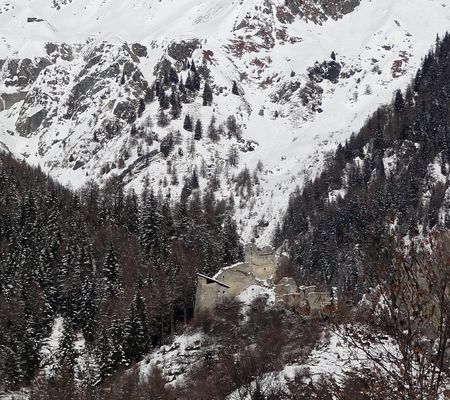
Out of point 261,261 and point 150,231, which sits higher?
point 150,231

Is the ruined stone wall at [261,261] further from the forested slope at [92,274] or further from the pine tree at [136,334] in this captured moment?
the pine tree at [136,334]

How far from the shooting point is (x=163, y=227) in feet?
301

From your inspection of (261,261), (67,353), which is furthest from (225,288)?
(67,353)

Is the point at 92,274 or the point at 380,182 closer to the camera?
the point at 92,274

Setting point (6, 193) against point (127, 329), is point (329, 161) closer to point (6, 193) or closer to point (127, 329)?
point (6, 193)

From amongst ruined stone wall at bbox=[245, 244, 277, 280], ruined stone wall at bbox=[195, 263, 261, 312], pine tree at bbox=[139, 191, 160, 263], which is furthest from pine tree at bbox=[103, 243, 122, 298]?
ruined stone wall at bbox=[245, 244, 277, 280]

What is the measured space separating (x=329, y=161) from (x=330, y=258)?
6660 centimetres

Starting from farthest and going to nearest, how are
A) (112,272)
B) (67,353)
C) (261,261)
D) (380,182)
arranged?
1. (380,182)
2. (112,272)
3. (261,261)
4. (67,353)

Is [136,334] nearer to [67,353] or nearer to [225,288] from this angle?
[67,353]

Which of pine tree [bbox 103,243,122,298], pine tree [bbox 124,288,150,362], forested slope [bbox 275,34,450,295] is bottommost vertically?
forested slope [bbox 275,34,450,295]

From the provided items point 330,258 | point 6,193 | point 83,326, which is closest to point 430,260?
point 83,326

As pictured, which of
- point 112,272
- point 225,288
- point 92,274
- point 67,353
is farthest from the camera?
point 112,272

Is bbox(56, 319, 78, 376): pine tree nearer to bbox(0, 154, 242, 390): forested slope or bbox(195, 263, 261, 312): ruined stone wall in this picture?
bbox(0, 154, 242, 390): forested slope

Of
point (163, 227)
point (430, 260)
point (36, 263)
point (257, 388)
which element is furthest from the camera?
point (163, 227)
